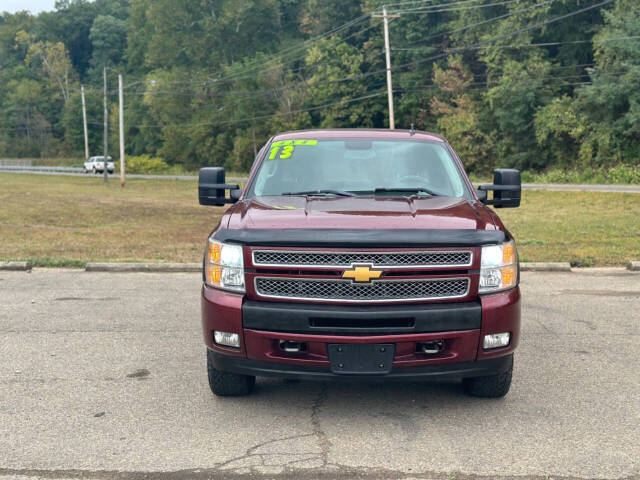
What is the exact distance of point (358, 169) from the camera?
6.34m

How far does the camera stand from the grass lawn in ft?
44.3

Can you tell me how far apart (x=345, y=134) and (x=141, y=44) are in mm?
104251

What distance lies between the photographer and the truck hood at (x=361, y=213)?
5.03 meters

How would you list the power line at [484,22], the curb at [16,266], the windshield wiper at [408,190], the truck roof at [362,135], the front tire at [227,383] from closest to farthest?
the front tire at [227,383], the windshield wiper at [408,190], the truck roof at [362,135], the curb at [16,266], the power line at [484,22]

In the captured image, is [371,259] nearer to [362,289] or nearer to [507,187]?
[362,289]

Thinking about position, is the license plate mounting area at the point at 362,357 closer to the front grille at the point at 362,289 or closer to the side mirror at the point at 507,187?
the front grille at the point at 362,289

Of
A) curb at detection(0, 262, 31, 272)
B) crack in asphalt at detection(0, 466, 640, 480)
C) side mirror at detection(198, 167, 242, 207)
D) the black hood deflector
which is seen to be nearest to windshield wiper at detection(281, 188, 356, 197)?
side mirror at detection(198, 167, 242, 207)

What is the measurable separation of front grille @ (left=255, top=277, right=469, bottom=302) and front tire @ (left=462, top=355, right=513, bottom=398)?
833 mm

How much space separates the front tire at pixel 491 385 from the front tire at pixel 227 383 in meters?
1.52

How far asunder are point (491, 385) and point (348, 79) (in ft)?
216

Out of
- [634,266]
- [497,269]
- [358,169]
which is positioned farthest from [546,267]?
[497,269]

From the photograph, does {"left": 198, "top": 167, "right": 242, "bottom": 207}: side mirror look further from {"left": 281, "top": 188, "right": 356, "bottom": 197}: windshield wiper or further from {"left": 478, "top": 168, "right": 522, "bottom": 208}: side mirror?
{"left": 478, "top": 168, "right": 522, "bottom": 208}: side mirror

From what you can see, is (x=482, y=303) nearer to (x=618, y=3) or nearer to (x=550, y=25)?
(x=618, y=3)

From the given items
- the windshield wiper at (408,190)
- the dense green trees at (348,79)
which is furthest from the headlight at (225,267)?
the dense green trees at (348,79)
